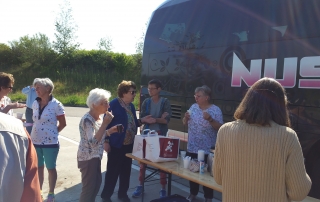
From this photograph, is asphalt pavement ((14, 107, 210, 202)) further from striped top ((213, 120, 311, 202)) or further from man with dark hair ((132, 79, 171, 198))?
striped top ((213, 120, 311, 202))

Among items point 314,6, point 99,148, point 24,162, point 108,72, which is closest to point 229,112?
point 314,6

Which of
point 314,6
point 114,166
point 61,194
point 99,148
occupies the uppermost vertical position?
point 314,6

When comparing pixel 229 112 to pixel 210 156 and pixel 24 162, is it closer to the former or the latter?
pixel 210 156

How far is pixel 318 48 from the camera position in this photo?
3545 millimetres

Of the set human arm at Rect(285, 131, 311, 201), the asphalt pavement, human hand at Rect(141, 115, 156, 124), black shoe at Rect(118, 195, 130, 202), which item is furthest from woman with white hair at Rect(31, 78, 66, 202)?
human arm at Rect(285, 131, 311, 201)

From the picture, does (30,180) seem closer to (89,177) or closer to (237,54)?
(89,177)

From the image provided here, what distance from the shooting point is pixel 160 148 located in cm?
358

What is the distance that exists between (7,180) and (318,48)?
3.50 metres

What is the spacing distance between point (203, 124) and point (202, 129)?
0.07m

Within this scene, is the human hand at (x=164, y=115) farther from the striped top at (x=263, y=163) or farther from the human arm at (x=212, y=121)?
the striped top at (x=263, y=163)

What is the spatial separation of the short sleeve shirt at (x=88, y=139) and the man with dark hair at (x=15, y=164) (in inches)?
81.8

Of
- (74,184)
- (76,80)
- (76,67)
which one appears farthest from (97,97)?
(76,67)

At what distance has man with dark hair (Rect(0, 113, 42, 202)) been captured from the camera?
1187 millimetres

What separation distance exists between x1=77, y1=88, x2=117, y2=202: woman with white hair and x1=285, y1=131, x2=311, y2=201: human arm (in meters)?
2.03
